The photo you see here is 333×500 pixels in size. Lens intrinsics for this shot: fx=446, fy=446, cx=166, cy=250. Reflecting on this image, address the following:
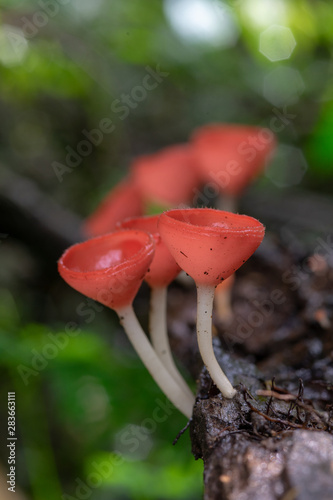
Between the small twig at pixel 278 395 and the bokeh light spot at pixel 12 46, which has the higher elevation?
the bokeh light spot at pixel 12 46

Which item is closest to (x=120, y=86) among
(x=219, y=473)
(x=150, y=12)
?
(x=150, y=12)

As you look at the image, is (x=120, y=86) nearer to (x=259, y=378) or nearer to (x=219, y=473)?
(x=259, y=378)

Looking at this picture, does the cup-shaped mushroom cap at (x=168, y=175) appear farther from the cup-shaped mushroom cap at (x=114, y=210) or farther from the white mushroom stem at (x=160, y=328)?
the white mushroom stem at (x=160, y=328)

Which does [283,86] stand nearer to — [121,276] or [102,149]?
[102,149]

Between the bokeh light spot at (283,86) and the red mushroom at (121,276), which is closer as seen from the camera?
the red mushroom at (121,276)
